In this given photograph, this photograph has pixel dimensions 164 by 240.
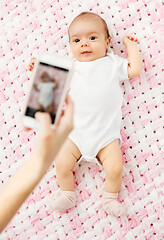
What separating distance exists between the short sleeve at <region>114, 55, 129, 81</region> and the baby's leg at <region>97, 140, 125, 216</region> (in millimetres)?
235

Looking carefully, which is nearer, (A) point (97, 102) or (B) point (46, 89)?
(B) point (46, 89)

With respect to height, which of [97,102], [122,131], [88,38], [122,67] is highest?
[88,38]

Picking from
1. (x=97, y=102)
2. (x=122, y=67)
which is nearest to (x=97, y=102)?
(x=97, y=102)

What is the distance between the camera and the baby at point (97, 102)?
1024mm

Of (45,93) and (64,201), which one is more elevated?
(45,93)

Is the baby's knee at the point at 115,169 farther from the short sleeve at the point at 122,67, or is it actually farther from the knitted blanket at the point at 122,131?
the short sleeve at the point at 122,67

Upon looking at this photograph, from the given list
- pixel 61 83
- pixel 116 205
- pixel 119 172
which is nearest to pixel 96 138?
pixel 119 172

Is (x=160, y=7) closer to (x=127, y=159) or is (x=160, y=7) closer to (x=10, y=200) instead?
(x=127, y=159)

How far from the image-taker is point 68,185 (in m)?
1.07

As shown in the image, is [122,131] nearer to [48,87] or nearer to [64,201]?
[64,201]

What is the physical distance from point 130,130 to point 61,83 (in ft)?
1.73

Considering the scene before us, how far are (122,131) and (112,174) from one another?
0.17 m

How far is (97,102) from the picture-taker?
1.02m

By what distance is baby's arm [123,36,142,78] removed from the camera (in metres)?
1.03
